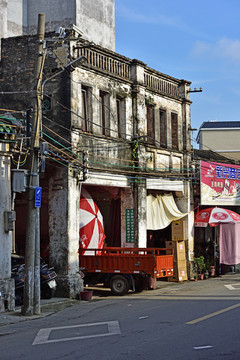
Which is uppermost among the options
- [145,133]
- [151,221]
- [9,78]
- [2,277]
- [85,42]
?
[85,42]

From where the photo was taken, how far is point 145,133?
25.4 meters

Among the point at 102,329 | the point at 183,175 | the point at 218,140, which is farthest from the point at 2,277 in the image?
the point at 218,140

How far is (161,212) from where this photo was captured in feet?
86.9

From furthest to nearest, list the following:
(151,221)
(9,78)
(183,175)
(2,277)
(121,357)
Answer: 1. (183,175)
2. (151,221)
3. (9,78)
4. (2,277)
5. (121,357)

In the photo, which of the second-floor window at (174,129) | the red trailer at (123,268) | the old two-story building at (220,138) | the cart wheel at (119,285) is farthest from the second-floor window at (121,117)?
the old two-story building at (220,138)

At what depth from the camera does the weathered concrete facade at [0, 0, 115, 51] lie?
28562 mm

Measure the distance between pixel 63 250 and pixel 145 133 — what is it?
766 centimetres

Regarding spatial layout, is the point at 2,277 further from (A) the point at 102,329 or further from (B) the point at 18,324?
(A) the point at 102,329

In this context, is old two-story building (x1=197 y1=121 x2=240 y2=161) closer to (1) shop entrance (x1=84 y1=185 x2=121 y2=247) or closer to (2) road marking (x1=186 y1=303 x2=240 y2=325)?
(1) shop entrance (x1=84 y1=185 x2=121 y2=247)

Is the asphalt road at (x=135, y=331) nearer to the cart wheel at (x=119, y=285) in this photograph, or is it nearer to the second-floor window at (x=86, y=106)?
the cart wheel at (x=119, y=285)

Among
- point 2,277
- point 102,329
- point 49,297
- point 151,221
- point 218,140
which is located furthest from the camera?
point 218,140

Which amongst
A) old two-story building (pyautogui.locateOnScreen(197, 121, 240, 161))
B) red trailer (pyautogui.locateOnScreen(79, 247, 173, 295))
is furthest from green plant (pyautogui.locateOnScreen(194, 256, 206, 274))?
old two-story building (pyautogui.locateOnScreen(197, 121, 240, 161))

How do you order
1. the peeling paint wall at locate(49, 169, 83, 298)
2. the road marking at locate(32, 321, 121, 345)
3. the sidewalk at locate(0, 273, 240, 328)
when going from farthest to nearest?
the peeling paint wall at locate(49, 169, 83, 298)
the sidewalk at locate(0, 273, 240, 328)
the road marking at locate(32, 321, 121, 345)

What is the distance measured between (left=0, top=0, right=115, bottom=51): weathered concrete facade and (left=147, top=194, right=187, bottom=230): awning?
9.57 metres
